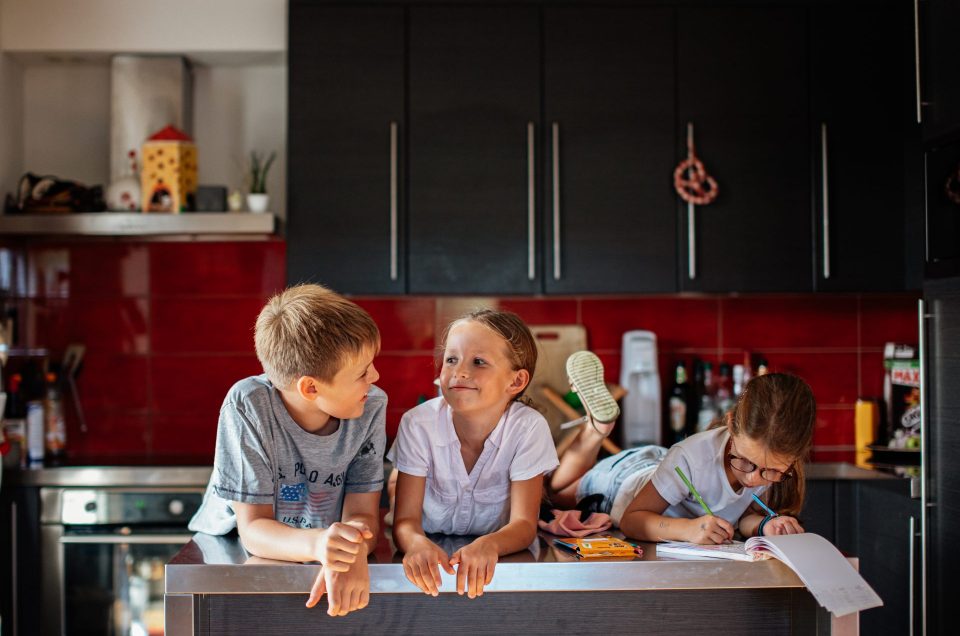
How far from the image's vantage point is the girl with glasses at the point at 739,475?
1405 millimetres

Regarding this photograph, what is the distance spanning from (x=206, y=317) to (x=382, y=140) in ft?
2.77

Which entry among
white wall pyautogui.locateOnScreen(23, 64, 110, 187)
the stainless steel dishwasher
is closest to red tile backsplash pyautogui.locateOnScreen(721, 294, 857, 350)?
the stainless steel dishwasher

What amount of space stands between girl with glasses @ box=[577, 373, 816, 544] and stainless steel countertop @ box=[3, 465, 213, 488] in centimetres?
143

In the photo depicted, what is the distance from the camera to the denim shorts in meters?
1.82

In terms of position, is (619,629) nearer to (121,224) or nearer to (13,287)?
(121,224)

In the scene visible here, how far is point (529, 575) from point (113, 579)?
1.83 m

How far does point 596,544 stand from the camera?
1301 millimetres

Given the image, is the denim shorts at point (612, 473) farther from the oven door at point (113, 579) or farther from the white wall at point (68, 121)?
the white wall at point (68, 121)

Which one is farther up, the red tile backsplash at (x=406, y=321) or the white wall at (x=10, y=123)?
the white wall at (x=10, y=123)

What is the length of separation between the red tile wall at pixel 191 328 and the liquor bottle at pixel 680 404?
0.35ft

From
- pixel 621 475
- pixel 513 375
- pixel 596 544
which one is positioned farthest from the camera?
pixel 621 475

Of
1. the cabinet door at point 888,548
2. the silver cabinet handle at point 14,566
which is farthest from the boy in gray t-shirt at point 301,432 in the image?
the cabinet door at point 888,548

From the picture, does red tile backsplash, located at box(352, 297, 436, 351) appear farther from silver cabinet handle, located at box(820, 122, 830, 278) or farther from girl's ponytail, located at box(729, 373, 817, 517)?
girl's ponytail, located at box(729, 373, 817, 517)

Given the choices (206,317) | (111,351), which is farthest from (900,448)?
(111,351)
